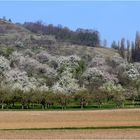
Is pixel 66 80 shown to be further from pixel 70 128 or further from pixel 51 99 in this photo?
pixel 70 128

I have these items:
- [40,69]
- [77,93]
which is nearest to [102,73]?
[40,69]

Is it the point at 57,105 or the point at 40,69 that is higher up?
the point at 40,69

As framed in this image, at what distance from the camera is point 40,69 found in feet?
521

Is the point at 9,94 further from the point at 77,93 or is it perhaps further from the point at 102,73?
the point at 102,73

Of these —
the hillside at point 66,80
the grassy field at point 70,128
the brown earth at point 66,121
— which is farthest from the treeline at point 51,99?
the grassy field at point 70,128

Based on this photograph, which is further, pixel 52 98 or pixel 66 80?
pixel 66 80

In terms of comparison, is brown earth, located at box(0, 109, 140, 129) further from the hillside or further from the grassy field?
the hillside

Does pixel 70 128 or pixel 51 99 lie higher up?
pixel 51 99

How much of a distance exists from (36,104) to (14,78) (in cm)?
1940

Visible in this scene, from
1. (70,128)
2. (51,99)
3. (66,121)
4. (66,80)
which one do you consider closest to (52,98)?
(51,99)

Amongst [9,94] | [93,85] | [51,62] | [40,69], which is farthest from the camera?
[51,62]

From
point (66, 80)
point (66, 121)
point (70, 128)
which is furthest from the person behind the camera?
point (66, 80)

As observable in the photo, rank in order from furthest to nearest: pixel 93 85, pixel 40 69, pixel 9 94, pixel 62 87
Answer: pixel 40 69
pixel 93 85
pixel 62 87
pixel 9 94

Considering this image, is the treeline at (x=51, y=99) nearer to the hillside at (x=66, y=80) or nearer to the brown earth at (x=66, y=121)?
the hillside at (x=66, y=80)
